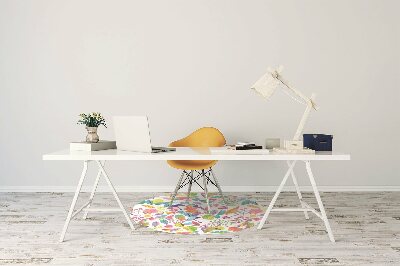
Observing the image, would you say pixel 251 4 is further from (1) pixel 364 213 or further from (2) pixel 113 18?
(1) pixel 364 213

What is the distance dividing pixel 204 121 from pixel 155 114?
23.3 inches

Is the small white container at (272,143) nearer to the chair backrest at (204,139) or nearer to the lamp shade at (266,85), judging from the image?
the lamp shade at (266,85)

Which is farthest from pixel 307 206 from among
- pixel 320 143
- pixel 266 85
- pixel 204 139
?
pixel 204 139

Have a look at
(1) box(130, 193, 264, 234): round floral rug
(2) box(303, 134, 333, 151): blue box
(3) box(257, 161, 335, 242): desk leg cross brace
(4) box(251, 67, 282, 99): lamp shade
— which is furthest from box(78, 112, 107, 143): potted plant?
(2) box(303, 134, 333, 151): blue box

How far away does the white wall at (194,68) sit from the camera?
16.6 ft

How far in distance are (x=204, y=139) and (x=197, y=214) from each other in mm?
931

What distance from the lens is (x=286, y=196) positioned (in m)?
4.86

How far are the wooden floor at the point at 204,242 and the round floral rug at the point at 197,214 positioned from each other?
148 mm

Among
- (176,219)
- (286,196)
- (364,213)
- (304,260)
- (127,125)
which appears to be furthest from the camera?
(286,196)

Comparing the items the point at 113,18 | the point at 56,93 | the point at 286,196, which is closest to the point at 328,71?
the point at 286,196

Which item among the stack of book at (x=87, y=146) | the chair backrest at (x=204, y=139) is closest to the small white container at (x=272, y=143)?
the chair backrest at (x=204, y=139)

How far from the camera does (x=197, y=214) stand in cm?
394

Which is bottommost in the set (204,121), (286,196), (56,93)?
(286,196)

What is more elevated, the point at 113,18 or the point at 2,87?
the point at 113,18
